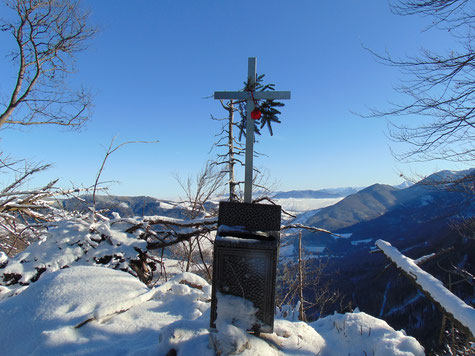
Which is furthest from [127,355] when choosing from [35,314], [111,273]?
[111,273]

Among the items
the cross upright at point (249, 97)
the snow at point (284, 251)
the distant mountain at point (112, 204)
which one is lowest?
the snow at point (284, 251)

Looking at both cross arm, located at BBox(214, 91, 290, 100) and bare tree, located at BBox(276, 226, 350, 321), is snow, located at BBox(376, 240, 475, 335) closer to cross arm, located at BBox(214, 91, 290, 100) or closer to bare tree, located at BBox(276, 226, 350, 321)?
cross arm, located at BBox(214, 91, 290, 100)

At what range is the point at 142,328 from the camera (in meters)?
2.77

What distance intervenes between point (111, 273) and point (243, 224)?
2.40m

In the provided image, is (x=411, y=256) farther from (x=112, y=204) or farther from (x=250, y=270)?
(x=250, y=270)

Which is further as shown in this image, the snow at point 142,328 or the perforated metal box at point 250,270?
the perforated metal box at point 250,270

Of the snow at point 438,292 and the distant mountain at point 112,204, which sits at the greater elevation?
the distant mountain at point 112,204

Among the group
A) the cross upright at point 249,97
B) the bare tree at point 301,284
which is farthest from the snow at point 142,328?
the bare tree at point 301,284

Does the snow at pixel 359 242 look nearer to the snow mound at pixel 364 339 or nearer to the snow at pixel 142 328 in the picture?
the snow mound at pixel 364 339

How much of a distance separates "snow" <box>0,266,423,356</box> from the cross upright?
1.28 m

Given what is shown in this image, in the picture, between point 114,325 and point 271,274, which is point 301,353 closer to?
point 271,274

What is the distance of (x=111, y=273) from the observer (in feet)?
12.6

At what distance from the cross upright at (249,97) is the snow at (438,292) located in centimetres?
210

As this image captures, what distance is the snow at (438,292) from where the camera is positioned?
2.31m
